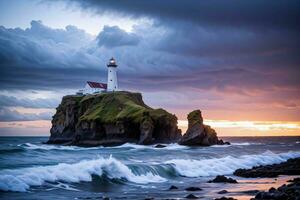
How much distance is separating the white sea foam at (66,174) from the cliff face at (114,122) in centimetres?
4492

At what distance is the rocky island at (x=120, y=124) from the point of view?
74188 mm

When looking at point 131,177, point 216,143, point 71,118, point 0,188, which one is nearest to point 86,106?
point 71,118

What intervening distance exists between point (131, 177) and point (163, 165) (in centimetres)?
524

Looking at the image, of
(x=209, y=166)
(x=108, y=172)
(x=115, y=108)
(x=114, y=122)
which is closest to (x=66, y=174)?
(x=108, y=172)

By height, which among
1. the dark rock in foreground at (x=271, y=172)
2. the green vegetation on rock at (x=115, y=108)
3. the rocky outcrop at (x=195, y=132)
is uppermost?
the green vegetation on rock at (x=115, y=108)

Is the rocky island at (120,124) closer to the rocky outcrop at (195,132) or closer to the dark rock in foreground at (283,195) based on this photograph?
the rocky outcrop at (195,132)

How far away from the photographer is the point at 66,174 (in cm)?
2491

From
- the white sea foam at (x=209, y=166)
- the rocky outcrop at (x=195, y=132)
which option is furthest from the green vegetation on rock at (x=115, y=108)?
the white sea foam at (x=209, y=166)

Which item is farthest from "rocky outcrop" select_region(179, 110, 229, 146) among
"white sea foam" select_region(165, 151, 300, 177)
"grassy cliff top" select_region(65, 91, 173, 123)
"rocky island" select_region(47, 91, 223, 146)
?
"white sea foam" select_region(165, 151, 300, 177)

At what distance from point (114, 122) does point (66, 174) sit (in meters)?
52.9

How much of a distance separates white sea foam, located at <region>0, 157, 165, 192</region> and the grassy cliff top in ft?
151

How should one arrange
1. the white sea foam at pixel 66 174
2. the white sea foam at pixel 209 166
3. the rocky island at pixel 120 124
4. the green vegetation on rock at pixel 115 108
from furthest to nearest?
the green vegetation on rock at pixel 115 108, the rocky island at pixel 120 124, the white sea foam at pixel 209 166, the white sea foam at pixel 66 174

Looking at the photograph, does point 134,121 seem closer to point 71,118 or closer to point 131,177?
point 71,118

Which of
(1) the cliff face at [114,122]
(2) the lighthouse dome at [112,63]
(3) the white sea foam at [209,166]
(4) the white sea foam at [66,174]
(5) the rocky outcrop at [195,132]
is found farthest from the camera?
(2) the lighthouse dome at [112,63]
